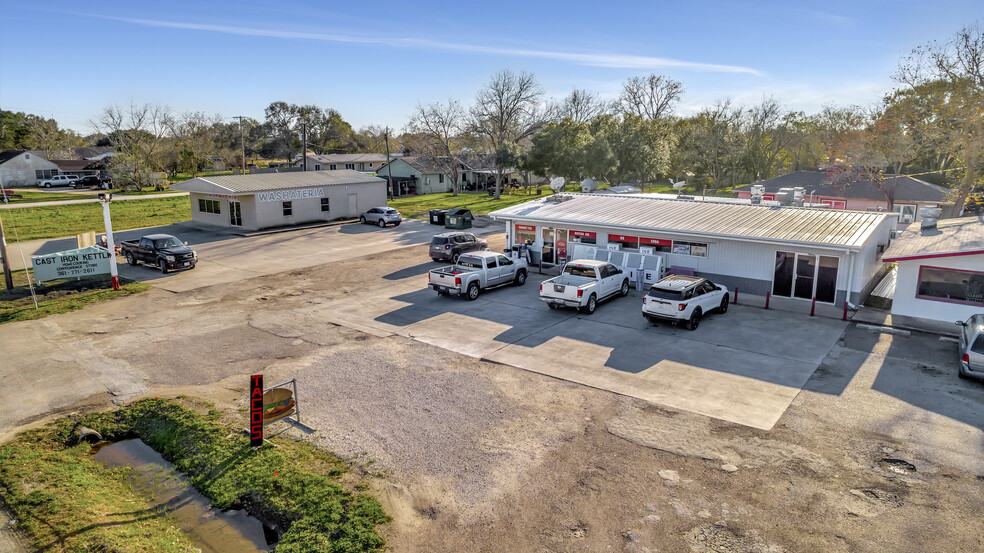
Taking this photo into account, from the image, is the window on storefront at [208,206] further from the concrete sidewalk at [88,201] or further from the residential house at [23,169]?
the residential house at [23,169]

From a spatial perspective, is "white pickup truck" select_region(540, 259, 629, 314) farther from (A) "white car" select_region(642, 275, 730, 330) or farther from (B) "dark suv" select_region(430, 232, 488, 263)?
(B) "dark suv" select_region(430, 232, 488, 263)

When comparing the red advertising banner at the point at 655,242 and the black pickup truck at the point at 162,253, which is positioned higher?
the red advertising banner at the point at 655,242

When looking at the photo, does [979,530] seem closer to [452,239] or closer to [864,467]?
[864,467]

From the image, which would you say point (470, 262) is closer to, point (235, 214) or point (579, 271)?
point (579, 271)

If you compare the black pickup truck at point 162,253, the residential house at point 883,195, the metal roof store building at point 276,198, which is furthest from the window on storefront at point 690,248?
the metal roof store building at point 276,198

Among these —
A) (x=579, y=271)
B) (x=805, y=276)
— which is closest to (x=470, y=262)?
(x=579, y=271)
